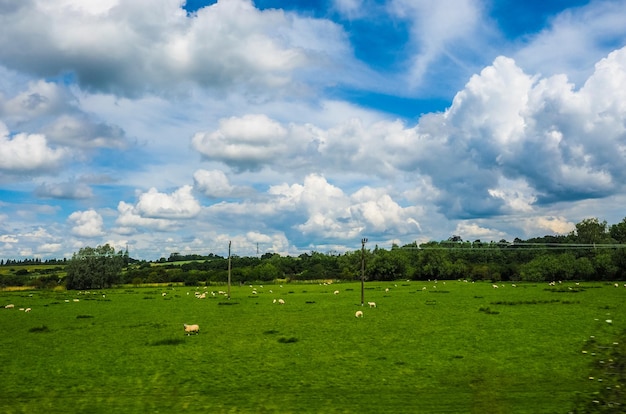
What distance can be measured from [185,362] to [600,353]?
835 inches

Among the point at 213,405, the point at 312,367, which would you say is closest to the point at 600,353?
the point at 312,367

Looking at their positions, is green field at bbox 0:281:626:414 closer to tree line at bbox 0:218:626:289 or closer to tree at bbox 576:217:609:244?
tree line at bbox 0:218:626:289

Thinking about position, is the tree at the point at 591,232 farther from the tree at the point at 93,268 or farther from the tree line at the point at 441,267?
the tree at the point at 93,268

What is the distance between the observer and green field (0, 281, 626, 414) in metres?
17.4

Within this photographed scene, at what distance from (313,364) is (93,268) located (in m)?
118

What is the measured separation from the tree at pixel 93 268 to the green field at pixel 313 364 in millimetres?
90290

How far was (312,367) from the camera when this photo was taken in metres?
22.7

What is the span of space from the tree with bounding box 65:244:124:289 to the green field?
9029 cm

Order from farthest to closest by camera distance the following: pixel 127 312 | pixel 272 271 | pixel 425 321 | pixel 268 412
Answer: pixel 272 271, pixel 127 312, pixel 425 321, pixel 268 412

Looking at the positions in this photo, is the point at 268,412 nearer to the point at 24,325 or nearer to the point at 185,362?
the point at 185,362

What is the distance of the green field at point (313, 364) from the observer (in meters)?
17.4

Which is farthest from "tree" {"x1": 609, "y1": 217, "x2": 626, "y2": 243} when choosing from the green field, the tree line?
the green field

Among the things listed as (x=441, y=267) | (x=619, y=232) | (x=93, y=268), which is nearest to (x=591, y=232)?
(x=619, y=232)

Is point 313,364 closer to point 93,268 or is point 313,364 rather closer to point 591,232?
point 93,268
